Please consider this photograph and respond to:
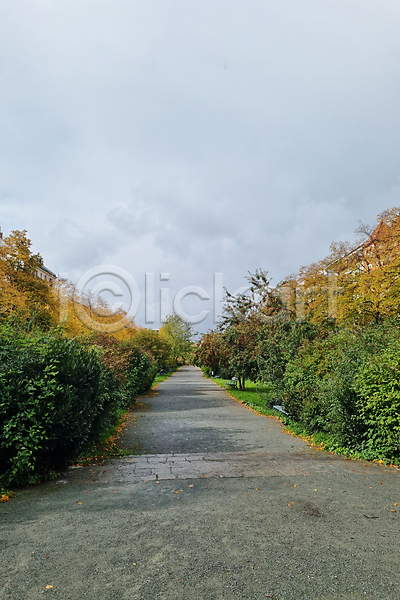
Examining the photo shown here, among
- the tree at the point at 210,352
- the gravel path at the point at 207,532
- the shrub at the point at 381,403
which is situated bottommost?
the gravel path at the point at 207,532

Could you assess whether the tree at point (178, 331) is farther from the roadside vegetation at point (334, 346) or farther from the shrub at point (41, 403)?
the shrub at point (41, 403)

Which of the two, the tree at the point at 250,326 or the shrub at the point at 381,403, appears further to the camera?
the tree at the point at 250,326

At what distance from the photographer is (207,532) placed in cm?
430

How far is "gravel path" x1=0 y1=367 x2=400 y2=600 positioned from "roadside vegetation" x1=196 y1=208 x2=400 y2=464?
2.92 ft

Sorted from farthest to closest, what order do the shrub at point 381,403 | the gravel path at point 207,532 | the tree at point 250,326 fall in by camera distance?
1. the tree at point 250,326
2. the shrub at point 381,403
3. the gravel path at point 207,532

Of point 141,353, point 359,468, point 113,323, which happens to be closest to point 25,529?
point 359,468

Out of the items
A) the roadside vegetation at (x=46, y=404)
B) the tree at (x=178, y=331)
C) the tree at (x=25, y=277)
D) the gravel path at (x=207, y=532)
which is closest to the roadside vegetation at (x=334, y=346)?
the gravel path at (x=207, y=532)

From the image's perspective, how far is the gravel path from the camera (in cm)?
331

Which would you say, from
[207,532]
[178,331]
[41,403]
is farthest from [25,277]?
[178,331]

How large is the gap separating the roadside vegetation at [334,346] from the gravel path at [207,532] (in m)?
0.89

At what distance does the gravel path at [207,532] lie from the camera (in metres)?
3.31

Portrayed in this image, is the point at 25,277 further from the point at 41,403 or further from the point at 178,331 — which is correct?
the point at 178,331

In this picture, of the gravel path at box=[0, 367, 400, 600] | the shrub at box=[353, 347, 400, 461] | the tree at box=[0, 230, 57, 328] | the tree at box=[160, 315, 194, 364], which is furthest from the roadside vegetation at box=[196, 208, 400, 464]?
the tree at box=[160, 315, 194, 364]

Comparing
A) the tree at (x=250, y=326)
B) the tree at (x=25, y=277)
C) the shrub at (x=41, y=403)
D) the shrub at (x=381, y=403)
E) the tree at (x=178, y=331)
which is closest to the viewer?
the shrub at (x=41, y=403)
